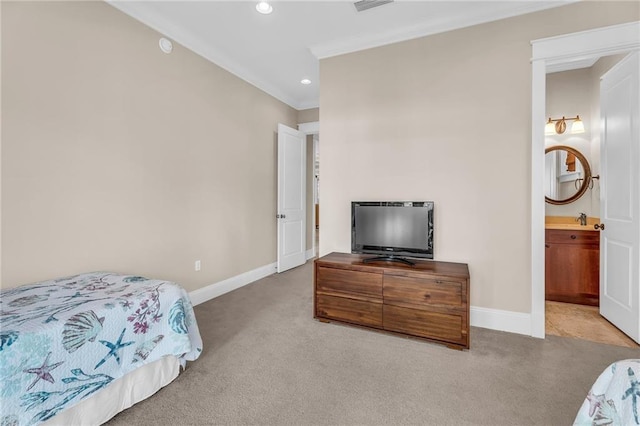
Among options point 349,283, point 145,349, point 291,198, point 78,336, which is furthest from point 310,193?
point 78,336

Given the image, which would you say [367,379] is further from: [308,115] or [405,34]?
[308,115]

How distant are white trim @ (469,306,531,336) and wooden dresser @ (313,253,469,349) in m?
0.50

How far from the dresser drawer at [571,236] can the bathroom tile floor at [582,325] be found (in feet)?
2.27

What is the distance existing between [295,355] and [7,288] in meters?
1.91

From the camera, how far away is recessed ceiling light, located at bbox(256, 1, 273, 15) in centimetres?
243

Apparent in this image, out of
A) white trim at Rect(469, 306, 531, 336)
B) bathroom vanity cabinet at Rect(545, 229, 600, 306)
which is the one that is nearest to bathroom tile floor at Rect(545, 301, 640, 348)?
bathroom vanity cabinet at Rect(545, 229, 600, 306)

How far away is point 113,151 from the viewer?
7.84ft

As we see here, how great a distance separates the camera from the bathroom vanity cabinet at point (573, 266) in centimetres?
309

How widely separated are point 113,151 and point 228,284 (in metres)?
1.93

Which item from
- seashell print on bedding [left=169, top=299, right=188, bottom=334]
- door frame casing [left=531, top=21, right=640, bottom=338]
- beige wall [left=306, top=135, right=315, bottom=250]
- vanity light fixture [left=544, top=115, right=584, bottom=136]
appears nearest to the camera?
seashell print on bedding [left=169, top=299, right=188, bottom=334]

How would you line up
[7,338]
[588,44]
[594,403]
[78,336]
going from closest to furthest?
[594,403]
[7,338]
[78,336]
[588,44]

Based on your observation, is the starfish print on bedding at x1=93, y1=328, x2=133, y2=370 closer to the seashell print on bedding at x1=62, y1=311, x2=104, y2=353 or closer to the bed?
the seashell print on bedding at x1=62, y1=311, x2=104, y2=353

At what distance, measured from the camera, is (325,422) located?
4.96 feet

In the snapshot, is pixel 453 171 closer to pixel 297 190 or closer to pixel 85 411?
pixel 297 190
